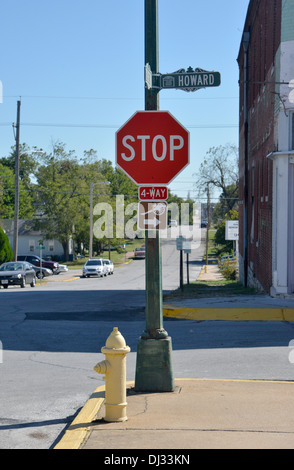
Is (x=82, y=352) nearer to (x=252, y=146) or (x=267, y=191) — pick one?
(x=267, y=191)

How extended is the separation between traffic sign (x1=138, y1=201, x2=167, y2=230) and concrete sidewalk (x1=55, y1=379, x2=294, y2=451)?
1948 mm

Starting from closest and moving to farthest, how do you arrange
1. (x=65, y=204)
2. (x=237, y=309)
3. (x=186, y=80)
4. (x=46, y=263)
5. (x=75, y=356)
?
(x=186, y=80) → (x=75, y=356) → (x=237, y=309) → (x=46, y=263) → (x=65, y=204)

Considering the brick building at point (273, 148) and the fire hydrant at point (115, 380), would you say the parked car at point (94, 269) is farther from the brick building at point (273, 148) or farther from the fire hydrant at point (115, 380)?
the fire hydrant at point (115, 380)

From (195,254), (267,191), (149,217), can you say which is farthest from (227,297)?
(195,254)

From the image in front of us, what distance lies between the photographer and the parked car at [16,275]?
32469 millimetres

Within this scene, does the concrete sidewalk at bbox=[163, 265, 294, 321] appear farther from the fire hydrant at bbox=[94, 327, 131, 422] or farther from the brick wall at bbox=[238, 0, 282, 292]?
the fire hydrant at bbox=[94, 327, 131, 422]

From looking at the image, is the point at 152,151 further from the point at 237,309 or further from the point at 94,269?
the point at 94,269

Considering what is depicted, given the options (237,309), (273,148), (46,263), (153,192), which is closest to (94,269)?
(46,263)

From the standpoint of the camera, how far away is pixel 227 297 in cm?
1834

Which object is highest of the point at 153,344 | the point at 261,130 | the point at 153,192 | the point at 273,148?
the point at 261,130

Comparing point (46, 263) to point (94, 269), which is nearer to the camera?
point (94, 269)

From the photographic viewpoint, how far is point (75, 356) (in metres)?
10.9

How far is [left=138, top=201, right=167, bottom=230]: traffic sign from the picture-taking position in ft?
24.9

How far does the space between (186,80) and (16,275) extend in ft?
85.8
